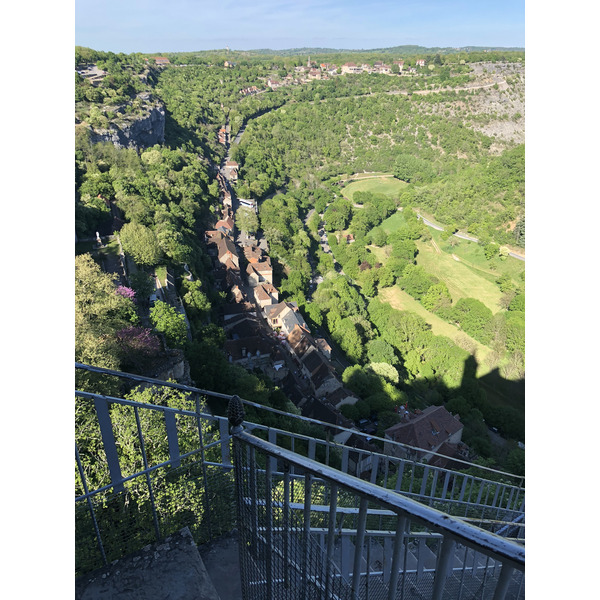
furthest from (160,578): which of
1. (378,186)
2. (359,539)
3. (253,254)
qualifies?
(378,186)

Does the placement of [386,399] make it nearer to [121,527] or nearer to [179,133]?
[121,527]

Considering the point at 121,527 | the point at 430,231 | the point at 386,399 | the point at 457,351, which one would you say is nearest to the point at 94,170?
the point at 386,399

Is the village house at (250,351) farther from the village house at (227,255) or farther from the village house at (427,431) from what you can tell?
the village house at (227,255)

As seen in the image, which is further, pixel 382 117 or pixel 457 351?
pixel 382 117

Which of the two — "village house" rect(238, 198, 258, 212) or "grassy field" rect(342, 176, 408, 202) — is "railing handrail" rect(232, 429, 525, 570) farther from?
"grassy field" rect(342, 176, 408, 202)

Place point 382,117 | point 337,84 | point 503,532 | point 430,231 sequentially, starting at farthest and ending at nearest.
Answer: point 337,84
point 382,117
point 430,231
point 503,532

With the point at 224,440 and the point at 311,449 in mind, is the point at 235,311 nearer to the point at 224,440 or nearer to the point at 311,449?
the point at 311,449
